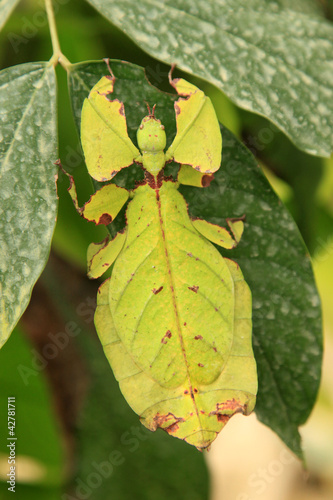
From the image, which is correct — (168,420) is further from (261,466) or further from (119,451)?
(261,466)

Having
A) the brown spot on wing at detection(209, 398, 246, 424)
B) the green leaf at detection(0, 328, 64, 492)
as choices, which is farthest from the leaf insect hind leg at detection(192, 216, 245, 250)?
the green leaf at detection(0, 328, 64, 492)

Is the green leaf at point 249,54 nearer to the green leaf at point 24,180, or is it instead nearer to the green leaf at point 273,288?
the green leaf at point 273,288

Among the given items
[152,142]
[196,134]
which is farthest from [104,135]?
[196,134]

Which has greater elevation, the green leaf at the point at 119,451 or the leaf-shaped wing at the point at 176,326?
the leaf-shaped wing at the point at 176,326

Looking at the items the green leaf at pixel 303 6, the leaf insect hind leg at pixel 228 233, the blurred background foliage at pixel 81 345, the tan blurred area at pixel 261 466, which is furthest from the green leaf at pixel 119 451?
the tan blurred area at pixel 261 466

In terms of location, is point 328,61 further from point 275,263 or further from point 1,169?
point 1,169

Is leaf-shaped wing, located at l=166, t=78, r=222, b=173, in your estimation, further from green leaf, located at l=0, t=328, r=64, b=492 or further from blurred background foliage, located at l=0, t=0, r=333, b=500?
green leaf, located at l=0, t=328, r=64, b=492

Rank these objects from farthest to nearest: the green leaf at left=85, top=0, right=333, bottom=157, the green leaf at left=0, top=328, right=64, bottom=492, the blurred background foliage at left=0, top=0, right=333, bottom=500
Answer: the green leaf at left=0, top=328, right=64, bottom=492, the blurred background foliage at left=0, top=0, right=333, bottom=500, the green leaf at left=85, top=0, right=333, bottom=157
